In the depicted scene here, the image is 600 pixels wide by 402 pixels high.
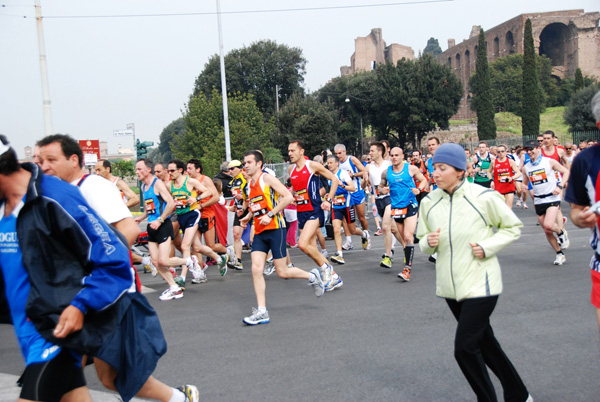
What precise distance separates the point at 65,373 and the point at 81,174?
1.60 metres

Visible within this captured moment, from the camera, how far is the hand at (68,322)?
2541 mm

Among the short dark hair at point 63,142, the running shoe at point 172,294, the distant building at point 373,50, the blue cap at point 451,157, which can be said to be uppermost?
the distant building at point 373,50

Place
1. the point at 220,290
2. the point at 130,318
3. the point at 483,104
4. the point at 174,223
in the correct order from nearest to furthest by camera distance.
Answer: the point at 130,318 < the point at 220,290 < the point at 174,223 < the point at 483,104

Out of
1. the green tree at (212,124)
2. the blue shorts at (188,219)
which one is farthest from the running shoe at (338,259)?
the green tree at (212,124)

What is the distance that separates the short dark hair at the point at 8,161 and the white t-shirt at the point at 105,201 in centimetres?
100

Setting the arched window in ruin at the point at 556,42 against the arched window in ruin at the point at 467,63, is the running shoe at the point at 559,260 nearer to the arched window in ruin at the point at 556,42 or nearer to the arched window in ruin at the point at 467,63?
the arched window in ruin at the point at 556,42

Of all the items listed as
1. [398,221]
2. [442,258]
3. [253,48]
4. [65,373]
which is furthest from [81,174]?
[253,48]

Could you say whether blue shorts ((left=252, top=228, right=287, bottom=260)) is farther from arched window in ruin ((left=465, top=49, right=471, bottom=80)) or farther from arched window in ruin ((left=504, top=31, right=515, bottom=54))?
arched window in ruin ((left=465, top=49, right=471, bottom=80))

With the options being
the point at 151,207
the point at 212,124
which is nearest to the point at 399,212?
the point at 151,207

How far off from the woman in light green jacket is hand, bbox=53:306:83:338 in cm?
222

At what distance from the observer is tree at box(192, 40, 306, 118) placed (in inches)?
2520

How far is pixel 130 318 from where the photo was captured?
3148mm

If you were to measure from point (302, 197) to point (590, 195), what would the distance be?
6.13 m

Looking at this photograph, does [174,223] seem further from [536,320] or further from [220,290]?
[536,320]
